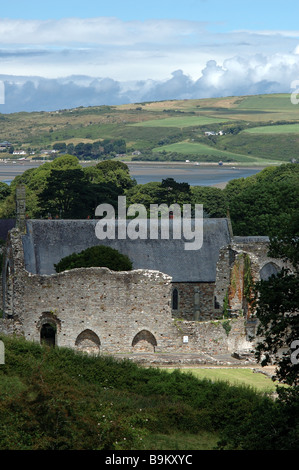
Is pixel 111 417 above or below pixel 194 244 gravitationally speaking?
below

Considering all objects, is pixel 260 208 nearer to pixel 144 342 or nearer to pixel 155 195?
pixel 155 195

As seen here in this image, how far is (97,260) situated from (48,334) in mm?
4746

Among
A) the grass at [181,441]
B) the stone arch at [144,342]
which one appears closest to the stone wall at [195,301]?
the stone arch at [144,342]

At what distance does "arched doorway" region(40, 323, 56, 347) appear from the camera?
160 feet

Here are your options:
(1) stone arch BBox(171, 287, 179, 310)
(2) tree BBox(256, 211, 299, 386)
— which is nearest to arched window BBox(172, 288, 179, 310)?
(1) stone arch BBox(171, 287, 179, 310)

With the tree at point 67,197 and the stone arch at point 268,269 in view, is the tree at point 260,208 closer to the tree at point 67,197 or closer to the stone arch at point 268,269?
the stone arch at point 268,269

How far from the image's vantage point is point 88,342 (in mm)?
48281

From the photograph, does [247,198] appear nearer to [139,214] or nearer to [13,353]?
[139,214]

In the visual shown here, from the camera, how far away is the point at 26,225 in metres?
57.4

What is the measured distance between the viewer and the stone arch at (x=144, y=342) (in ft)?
159

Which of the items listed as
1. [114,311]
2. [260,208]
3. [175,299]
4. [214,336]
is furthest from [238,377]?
[260,208]

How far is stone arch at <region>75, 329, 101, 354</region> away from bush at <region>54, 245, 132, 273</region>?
397 centimetres
